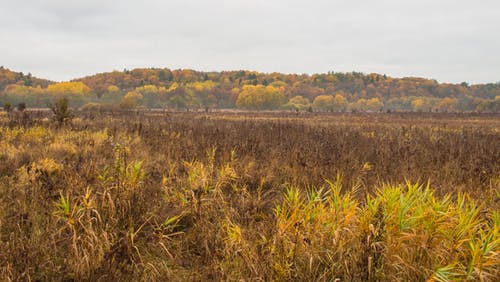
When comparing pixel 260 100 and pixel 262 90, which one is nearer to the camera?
pixel 260 100

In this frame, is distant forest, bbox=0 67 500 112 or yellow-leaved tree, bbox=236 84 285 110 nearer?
yellow-leaved tree, bbox=236 84 285 110

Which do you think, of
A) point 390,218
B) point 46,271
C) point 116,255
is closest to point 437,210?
point 390,218

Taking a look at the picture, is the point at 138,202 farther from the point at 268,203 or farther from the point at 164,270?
the point at 268,203

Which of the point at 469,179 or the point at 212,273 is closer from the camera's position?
the point at 212,273

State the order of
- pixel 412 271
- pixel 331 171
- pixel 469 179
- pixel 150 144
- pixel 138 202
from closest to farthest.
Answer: pixel 412 271, pixel 138 202, pixel 469 179, pixel 331 171, pixel 150 144

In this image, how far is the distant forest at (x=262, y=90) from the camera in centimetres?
10388

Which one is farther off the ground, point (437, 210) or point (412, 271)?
point (437, 210)

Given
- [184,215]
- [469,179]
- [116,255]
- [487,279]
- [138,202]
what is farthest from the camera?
[469,179]

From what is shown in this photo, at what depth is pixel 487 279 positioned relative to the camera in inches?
90.5

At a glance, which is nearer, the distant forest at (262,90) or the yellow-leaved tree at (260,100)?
the yellow-leaved tree at (260,100)

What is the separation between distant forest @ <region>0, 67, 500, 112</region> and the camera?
104 meters

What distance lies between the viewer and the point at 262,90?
9744cm

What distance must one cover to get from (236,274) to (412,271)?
1.51 metres

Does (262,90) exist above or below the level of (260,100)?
above
